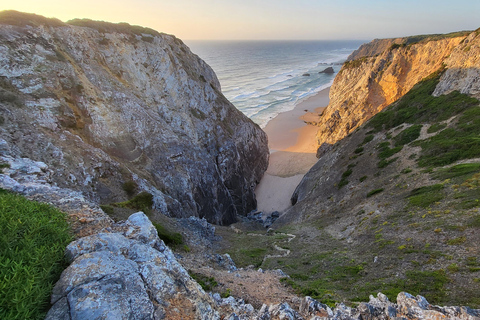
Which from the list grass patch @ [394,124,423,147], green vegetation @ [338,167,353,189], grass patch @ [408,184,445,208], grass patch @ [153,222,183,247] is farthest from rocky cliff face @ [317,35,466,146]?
grass patch @ [153,222,183,247]

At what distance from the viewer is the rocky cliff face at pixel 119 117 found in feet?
73.6

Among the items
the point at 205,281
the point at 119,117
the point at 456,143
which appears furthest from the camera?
the point at 119,117

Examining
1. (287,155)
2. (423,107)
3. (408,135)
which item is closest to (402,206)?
(408,135)

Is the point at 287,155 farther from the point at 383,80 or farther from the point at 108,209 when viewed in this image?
the point at 108,209

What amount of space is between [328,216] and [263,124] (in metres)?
54.3

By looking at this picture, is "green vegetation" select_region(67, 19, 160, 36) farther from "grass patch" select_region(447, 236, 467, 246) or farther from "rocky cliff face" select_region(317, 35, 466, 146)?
"grass patch" select_region(447, 236, 467, 246)

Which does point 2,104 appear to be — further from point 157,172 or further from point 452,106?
point 452,106

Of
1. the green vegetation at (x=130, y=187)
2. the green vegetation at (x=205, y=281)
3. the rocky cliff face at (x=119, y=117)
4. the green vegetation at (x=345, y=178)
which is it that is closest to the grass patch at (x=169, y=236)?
the rocky cliff face at (x=119, y=117)

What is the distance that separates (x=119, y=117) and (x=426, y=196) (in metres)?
34.0

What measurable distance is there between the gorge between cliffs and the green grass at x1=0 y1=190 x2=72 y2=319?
0.37m

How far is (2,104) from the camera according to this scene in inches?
835

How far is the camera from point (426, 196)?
71.0 feet

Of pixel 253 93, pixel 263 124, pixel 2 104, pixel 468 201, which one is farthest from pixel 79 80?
pixel 253 93

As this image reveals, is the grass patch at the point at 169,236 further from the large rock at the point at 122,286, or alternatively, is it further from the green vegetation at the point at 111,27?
the green vegetation at the point at 111,27
